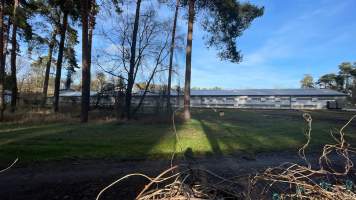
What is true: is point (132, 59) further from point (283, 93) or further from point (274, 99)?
point (283, 93)

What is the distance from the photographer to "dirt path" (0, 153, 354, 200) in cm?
640

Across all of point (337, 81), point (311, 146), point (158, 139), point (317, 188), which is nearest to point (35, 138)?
point (158, 139)

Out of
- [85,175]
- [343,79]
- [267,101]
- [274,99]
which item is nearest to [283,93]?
[274,99]

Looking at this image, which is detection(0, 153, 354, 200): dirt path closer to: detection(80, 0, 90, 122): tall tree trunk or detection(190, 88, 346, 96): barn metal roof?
detection(80, 0, 90, 122): tall tree trunk

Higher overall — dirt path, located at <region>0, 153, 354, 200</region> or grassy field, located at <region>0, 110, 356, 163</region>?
grassy field, located at <region>0, 110, 356, 163</region>

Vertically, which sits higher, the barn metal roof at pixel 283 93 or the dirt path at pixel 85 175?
the barn metal roof at pixel 283 93

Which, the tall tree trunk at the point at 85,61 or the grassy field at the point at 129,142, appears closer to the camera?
the grassy field at the point at 129,142

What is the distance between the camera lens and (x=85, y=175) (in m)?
7.82

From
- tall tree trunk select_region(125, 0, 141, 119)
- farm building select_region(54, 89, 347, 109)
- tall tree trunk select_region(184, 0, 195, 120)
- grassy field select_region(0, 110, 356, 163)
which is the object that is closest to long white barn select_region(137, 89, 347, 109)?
farm building select_region(54, 89, 347, 109)

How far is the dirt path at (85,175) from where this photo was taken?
21.0 ft

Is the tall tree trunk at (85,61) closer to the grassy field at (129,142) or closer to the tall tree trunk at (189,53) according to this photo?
the grassy field at (129,142)

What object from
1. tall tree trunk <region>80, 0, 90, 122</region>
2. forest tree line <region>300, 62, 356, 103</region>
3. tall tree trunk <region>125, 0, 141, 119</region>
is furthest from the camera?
forest tree line <region>300, 62, 356, 103</region>

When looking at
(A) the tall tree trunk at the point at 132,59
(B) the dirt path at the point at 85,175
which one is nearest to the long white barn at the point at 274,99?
(A) the tall tree trunk at the point at 132,59

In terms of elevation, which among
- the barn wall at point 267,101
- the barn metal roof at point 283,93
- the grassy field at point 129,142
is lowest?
the grassy field at point 129,142
